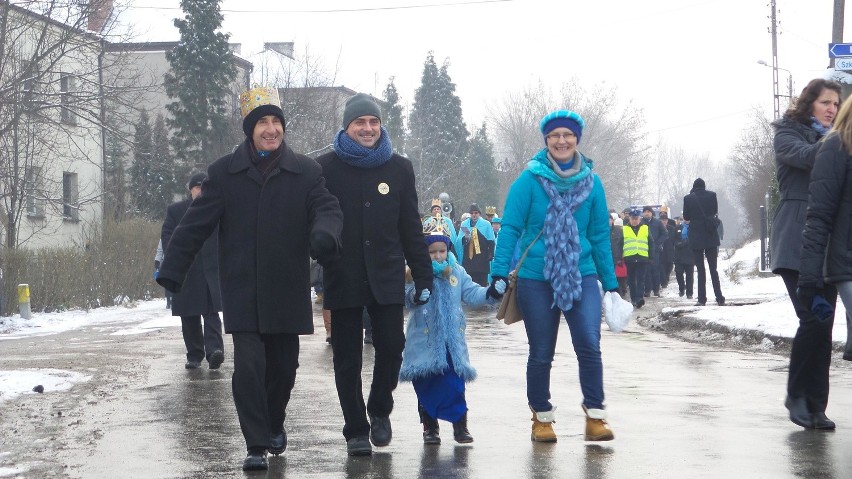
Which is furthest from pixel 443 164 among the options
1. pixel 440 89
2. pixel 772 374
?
pixel 772 374

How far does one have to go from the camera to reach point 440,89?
246 ft

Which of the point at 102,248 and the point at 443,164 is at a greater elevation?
the point at 443,164

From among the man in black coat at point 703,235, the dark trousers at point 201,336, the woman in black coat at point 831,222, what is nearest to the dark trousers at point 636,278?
the man in black coat at point 703,235

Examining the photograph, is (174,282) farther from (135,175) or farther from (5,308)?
(135,175)

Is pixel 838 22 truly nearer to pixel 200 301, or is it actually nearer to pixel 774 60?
pixel 200 301

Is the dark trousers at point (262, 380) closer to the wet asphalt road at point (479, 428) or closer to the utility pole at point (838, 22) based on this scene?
the wet asphalt road at point (479, 428)

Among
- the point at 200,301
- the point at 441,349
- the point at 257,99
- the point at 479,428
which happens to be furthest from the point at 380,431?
the point at 200,301

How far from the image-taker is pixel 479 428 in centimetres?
796

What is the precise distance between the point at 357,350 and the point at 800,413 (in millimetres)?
2587

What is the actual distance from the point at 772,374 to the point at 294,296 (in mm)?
5644

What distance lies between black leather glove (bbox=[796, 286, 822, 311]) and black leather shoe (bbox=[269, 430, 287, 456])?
9.49ft

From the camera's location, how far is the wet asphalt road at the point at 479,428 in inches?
256

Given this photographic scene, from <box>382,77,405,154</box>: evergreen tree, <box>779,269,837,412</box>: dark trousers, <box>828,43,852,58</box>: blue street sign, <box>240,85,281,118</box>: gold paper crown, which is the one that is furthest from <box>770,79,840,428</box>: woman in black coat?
<box>382,77,405,154</box>: evergreen tree

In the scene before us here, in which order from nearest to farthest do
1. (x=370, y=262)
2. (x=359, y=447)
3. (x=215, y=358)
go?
(x=359, y=447), (x=370, y=262), (x=215, y=358)
